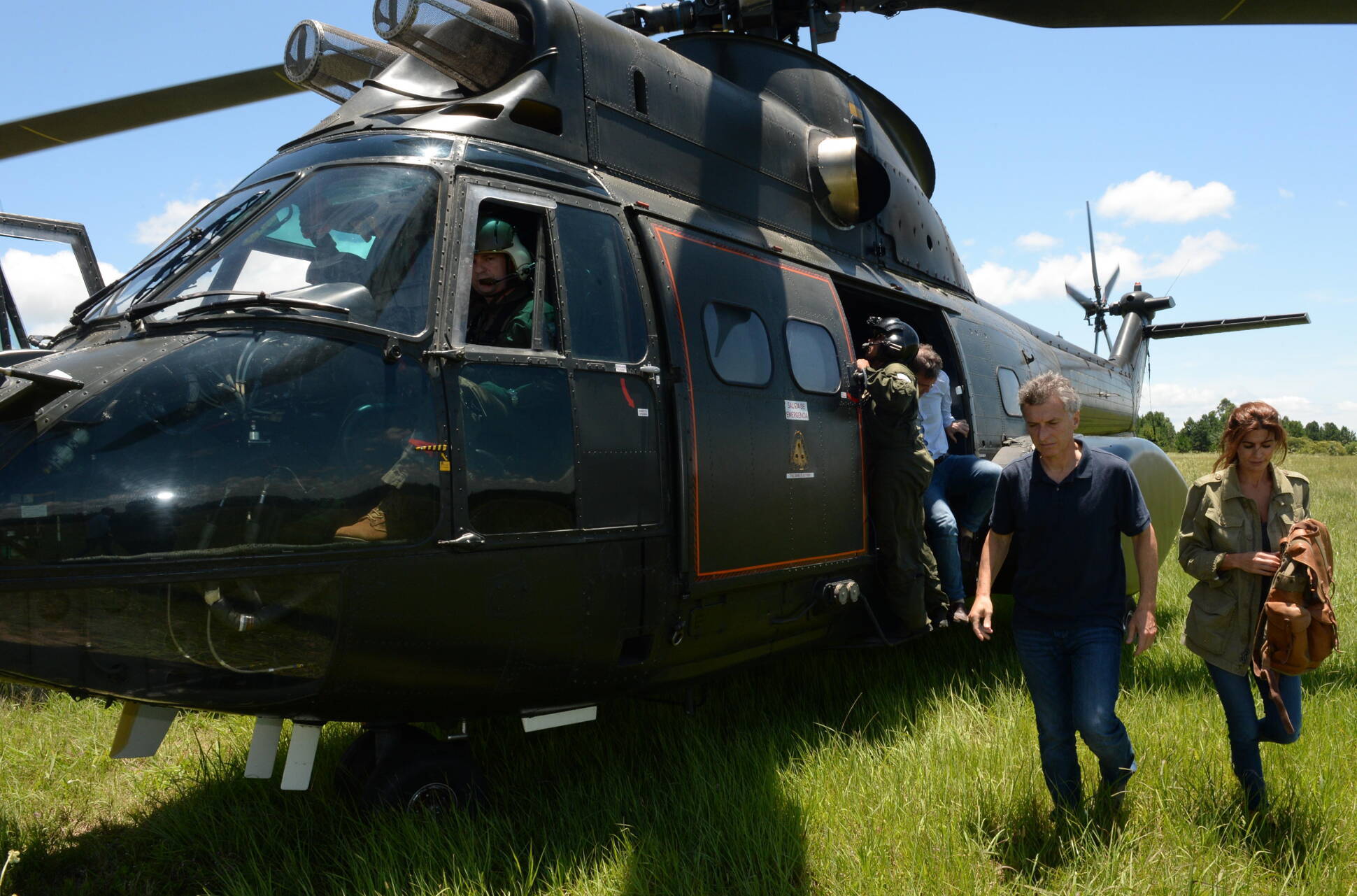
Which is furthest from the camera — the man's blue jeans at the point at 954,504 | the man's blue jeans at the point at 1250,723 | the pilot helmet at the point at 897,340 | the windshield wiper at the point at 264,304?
the man's blue jeans at the point at 954,504

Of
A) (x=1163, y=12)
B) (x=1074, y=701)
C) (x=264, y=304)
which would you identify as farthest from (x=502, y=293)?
(x=1163, y=12)

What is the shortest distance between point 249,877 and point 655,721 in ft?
6.40

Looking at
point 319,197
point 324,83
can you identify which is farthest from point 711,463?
point 324,83

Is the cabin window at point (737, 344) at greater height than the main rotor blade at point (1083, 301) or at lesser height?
lesser

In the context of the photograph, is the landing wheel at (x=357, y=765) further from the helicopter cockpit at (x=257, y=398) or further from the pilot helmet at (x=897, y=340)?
the pilot helmet at (x=897, y=340)

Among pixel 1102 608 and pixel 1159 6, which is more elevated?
pixel 1159 6

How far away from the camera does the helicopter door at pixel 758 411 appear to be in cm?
400

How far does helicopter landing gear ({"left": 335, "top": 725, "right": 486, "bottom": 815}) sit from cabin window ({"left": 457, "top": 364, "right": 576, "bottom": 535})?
1.03m

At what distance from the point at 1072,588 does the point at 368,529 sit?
2383 millimetres

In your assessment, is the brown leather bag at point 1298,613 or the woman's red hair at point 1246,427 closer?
the brown leather bag at point 1298,613

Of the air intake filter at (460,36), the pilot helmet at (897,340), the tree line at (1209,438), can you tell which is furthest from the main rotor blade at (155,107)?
the tree line at (1209,438)

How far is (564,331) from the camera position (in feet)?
12.0

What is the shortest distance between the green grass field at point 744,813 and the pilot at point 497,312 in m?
1.45

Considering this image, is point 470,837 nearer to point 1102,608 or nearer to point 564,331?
point 564,331
